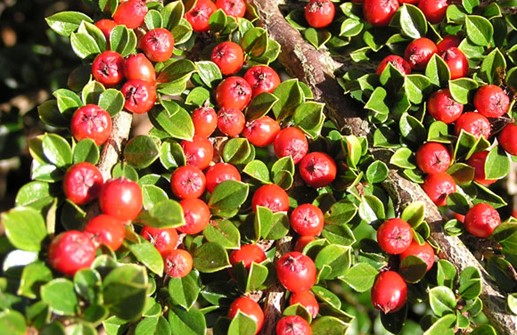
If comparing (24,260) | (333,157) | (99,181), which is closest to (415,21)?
(333,157)

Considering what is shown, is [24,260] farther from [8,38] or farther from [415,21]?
[8,38]

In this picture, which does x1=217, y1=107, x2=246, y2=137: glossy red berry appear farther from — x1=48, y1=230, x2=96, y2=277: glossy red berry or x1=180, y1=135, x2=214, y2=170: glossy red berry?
x1=48, y1=230, x2=96, y2=277: glossy red berry

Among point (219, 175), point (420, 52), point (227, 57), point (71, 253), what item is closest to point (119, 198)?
point (71, 253)

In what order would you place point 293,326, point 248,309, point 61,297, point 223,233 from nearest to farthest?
point 61,297 < point 293,326 < point 248,309 < point 223,233

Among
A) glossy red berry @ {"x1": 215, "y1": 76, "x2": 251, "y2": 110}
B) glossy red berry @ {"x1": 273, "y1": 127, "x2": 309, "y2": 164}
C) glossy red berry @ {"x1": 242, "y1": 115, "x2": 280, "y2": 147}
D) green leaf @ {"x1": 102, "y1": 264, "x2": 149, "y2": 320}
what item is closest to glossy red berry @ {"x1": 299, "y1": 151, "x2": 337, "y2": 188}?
glossy red berry @ {"x1": 273, "y1": 127, "x2": 309, "y2": 164}

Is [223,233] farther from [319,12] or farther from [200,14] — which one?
[319,12]

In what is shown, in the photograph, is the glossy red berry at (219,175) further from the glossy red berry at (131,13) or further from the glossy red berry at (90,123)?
the glossy red berry at (131,13)
